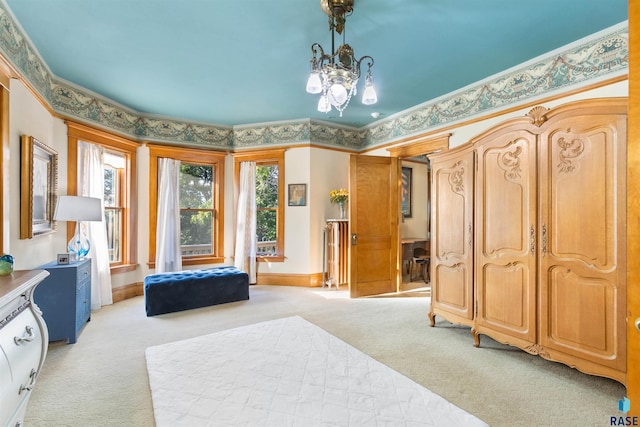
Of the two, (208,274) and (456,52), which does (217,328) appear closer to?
(208,274)

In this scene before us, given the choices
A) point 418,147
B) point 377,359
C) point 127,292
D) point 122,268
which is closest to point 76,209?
point 122,268

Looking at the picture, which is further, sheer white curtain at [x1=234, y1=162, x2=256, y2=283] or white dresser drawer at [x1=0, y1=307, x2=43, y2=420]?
sheer white curtain at [x1=234, y1=162, x2=256, y2=283]

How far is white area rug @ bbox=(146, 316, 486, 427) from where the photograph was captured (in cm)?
185

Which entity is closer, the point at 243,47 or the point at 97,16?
the point at 97,16

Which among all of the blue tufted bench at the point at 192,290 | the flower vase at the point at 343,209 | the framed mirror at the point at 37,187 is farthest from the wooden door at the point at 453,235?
the framed mirror at the point at 37,187

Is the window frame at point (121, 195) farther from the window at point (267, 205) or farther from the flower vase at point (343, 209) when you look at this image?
the flower vase at point (343, 209)

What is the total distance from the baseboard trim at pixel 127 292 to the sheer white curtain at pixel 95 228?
0.73 feet

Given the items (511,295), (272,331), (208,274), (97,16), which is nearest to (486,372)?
(511,295)

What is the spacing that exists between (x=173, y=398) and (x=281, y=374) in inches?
30.1

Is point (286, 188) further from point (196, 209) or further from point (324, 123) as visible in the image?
point (196, 209)

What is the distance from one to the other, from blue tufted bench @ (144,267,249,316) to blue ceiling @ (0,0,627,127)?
254 centimetres

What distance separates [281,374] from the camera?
2361 mm

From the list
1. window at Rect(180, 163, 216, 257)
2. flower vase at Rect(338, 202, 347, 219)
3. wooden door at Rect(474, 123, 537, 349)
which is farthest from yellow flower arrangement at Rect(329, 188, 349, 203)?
wooden door at Rect(474, 123, 537, 349)

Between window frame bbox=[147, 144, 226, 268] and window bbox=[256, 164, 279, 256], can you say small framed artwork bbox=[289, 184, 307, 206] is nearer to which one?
window bbox=[256, 164, 279, 256]
